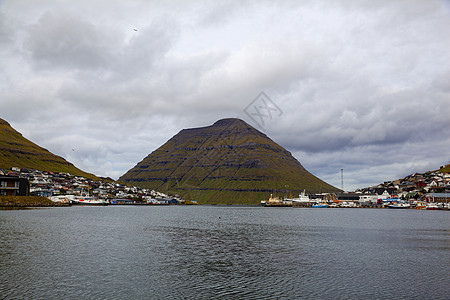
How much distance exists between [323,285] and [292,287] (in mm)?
3347

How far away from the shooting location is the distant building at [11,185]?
166250 mm

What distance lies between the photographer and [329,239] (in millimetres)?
72562

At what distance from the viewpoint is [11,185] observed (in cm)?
16988

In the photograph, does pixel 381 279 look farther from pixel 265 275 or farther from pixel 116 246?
pixel 116 246

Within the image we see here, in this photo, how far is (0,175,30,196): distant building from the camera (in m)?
166

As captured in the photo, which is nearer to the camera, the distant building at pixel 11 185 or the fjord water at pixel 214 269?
the fjord water at pixel 214 269

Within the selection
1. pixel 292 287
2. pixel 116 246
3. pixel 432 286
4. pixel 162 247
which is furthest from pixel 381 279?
pixel 116 246

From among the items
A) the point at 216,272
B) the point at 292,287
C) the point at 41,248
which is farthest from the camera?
the point at 41,248

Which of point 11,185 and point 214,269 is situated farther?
point 11,185

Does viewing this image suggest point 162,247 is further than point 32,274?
Yes

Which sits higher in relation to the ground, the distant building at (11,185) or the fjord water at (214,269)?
the distant building at (11,185)

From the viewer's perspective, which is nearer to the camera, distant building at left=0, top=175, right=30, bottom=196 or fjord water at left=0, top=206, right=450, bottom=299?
fjord water at left=0, top=206, right=450, bottom=299

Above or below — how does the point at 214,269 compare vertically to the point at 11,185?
below

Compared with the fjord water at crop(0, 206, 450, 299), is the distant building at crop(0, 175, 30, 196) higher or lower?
higher
